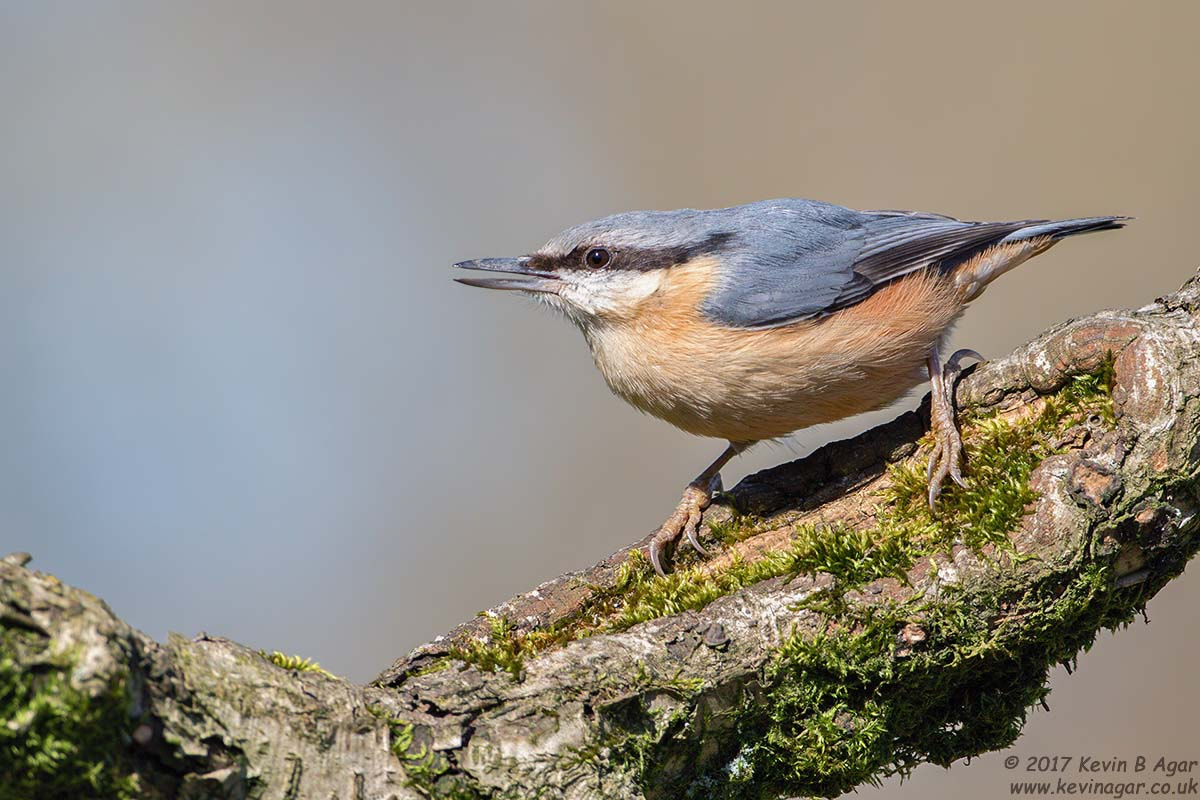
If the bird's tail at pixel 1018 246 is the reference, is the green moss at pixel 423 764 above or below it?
below

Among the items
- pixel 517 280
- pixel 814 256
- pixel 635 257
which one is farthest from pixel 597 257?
pixel 814 256

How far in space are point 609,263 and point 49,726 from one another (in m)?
2.82

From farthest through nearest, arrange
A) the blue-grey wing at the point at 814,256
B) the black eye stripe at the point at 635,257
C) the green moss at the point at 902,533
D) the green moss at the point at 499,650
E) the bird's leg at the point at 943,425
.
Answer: the black eye stripe at the point at 635,257 < the blue-grey wing at the point at 814,256 < the bird's leg at the point at 943,425 < the green moss at the point at 902,533 < the green moss at the point at 499,650

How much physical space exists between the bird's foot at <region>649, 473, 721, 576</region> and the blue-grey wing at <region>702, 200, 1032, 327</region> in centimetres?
65

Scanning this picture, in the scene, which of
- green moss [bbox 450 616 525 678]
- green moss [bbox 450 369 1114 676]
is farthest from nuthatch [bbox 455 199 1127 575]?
green moss [bbox 450 616 525 678]

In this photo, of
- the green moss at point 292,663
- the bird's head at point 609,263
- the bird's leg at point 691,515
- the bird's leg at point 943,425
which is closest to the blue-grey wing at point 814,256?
the bird's head at point 609,263

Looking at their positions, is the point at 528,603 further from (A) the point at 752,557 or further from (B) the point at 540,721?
(B) the point at 540,721

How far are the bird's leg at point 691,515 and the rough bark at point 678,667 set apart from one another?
0.90 ft

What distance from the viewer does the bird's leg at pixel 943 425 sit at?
9.75 feet

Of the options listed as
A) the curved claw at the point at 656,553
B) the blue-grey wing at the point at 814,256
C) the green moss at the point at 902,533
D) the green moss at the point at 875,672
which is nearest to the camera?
the green moss at the point at 875,672

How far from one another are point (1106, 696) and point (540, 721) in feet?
17.0

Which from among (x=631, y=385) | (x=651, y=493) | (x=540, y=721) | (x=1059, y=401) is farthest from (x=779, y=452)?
(x=651, y=493)

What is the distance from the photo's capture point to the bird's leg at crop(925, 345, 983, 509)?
2971 millimetres

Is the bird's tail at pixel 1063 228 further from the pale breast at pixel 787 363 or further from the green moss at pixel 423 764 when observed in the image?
the green moss at pixel 423 764
